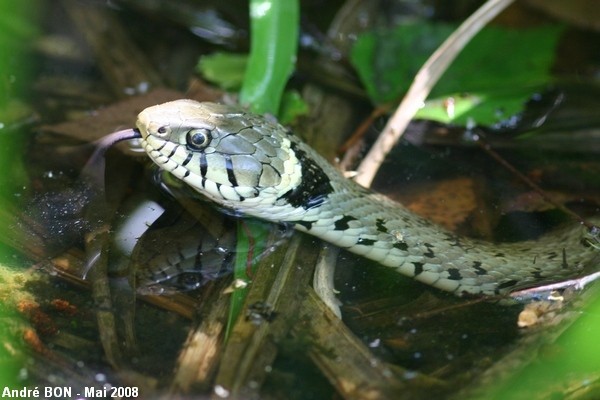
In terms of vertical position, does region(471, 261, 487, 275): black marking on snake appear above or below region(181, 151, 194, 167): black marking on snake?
above

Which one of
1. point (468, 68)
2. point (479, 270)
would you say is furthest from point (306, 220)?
point (468, 68)

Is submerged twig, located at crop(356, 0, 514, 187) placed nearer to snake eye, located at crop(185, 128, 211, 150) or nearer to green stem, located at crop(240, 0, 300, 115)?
green stem, located at crop(240, 0, 300, 115)

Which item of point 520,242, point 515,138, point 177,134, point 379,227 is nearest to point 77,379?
point 177,134

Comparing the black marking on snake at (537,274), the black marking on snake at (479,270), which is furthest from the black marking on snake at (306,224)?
the black marking on snake at (537,274)

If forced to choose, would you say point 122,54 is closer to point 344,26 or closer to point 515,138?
point 344,26

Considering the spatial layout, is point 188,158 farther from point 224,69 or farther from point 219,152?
point 224,69

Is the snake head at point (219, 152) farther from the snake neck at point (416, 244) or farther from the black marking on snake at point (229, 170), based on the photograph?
the snake neck at point (416, 244)

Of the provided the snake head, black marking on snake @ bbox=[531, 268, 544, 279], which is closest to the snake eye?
the snake head
